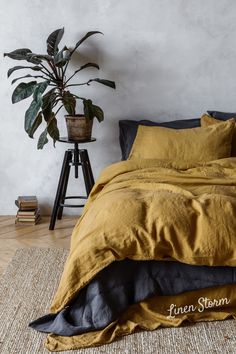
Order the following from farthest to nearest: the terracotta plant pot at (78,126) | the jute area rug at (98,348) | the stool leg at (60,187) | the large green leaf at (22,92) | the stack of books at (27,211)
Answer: the stack of books at (27,211) < the stool leg at (60,187) < the terracotta plant pot at (78,126) < the large green leaf at (22,92) < the jute area rug at (98,348)

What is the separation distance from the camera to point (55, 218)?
429 centimetres

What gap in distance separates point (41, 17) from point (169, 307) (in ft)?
8.75

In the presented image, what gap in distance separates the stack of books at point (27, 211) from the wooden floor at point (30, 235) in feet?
0.15

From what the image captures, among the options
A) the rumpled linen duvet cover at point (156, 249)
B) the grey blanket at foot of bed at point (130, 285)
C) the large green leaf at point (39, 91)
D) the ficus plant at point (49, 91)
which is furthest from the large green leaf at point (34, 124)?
the grey blanket at foot of bed at point (130, 285)

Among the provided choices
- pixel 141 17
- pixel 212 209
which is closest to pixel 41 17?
pixel 141 17

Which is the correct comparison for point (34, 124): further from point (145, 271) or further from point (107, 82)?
point (145, 271)

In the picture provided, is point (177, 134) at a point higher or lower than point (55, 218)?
higher

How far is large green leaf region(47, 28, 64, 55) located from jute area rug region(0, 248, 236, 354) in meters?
1.76

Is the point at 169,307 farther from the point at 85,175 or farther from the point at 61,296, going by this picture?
the point at 85,175

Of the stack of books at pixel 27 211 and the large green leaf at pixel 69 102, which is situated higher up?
the large green leaf at pixel 69 102

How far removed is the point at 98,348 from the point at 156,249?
0.52 m

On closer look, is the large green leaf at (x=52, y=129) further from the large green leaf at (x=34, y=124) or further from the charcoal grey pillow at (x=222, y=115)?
the charcoal grey pillow at (x=222, y=115)

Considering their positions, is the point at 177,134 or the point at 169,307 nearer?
the point at 169,307

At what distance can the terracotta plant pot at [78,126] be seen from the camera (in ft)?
13.5
